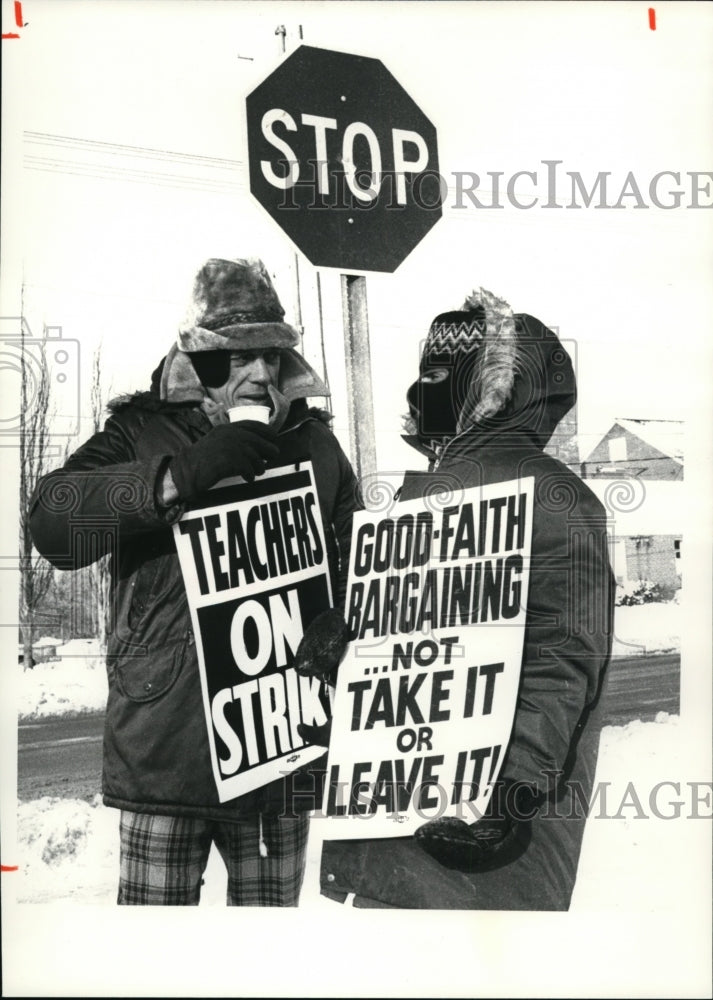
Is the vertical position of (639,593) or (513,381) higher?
(513,381)

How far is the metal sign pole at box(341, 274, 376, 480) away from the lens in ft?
9.25

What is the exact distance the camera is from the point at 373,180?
2.85 meters

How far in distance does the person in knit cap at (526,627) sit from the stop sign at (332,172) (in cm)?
27

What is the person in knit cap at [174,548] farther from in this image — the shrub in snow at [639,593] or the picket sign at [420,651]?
the shrub in snow at [639,593]

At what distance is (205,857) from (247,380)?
1.20 metres

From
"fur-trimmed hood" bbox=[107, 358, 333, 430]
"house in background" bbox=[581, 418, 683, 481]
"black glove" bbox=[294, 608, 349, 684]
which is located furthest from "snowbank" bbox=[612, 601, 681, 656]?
"fur-trimmed hood" bbox=[107, 358, 333, 430]

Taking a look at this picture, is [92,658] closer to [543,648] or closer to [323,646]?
[323,646]

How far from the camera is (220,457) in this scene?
272 centimetres

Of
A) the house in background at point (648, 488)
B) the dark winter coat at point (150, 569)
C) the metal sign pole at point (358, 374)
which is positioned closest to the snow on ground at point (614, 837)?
the dark winter coat at point (150, 569)

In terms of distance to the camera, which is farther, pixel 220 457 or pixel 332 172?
pixel 332 172

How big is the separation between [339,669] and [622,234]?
A: 1.32 metres

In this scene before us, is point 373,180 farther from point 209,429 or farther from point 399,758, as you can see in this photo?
point 399,758

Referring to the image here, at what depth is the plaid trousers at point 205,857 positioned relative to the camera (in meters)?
2.80

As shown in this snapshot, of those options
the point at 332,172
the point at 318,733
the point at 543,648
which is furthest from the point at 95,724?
the point at 332,172
